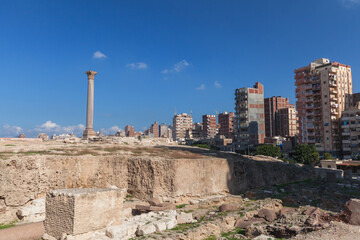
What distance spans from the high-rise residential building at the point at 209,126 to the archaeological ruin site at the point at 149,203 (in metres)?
90.8

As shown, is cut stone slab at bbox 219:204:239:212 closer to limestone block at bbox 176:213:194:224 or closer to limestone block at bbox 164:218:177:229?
limestone block at bbox 176:213:194:224

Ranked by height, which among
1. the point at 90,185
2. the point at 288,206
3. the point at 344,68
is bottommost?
the point at 288,206

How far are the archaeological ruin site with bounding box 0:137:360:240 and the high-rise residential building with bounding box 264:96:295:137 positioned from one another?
66382mm

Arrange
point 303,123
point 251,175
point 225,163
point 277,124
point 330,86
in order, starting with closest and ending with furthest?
point 225,163 → point 251,175 → point 330,86 → point 303,123 → point 277,124

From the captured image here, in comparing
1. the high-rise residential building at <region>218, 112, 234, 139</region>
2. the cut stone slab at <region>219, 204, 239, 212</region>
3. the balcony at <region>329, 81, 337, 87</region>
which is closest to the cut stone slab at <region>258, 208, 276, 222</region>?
the cut stone slab at <region>219, 204, 239, 212</region>

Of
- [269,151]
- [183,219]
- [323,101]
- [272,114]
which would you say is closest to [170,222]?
[183,219]

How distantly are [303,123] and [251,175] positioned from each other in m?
38.4

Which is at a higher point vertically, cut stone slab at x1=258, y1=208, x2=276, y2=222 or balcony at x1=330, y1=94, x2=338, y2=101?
balcony at x1=330, y1=94, x2=338, y2=101

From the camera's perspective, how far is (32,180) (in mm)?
15531

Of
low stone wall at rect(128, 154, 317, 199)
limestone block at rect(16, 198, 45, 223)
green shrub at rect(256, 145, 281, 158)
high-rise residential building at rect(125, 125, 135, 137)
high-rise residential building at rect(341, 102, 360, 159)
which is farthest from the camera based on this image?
high-rise residential building at rect(125, 125, 135, 137)

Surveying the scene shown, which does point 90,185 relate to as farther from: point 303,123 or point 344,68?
point 344,68

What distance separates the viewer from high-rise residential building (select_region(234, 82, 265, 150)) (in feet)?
228

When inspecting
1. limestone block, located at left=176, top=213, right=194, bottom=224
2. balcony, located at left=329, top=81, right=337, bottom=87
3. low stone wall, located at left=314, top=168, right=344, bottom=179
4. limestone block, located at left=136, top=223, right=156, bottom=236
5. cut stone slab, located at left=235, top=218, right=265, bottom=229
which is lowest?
low stone wall, located at left=314, top=168, right=344, bottom=179

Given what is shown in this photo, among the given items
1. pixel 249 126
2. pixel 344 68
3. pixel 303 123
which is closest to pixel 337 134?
pixel 303 123
